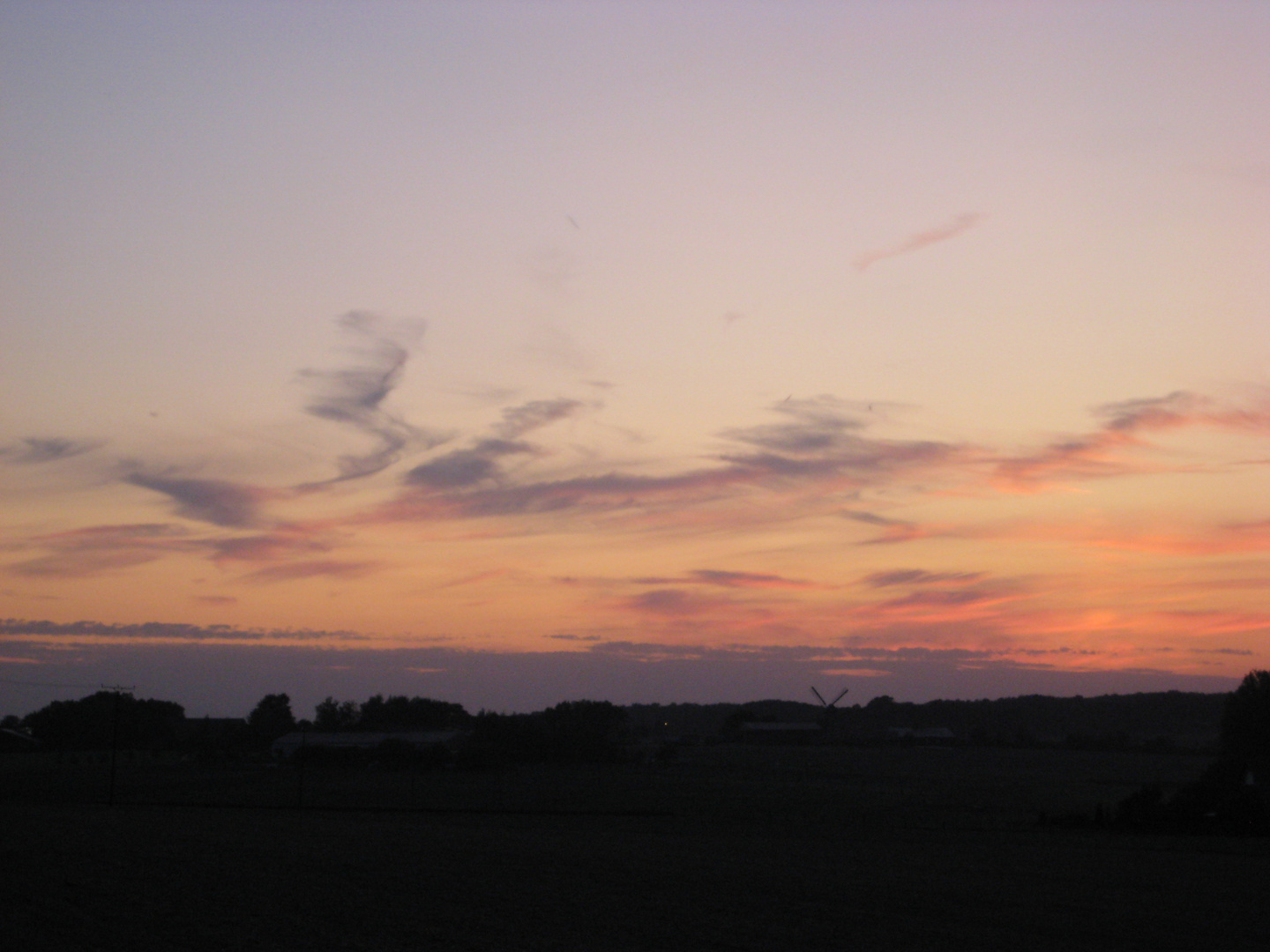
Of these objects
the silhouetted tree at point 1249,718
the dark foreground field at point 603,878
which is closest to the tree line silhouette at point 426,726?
the silhouetted tree at point 1249,718

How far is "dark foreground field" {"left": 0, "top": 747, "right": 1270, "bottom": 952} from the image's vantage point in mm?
23578

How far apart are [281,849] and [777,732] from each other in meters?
169

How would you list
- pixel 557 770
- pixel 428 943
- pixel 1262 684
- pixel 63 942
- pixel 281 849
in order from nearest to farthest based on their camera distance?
pixel 63 942 → pixel 428 943 → pixel 281 849 → pixel 1262 684 → pixel 557 770

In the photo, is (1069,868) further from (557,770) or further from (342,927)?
(557,770)

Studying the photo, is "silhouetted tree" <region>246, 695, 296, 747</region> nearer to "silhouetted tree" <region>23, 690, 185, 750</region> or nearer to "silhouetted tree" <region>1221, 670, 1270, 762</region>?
"silhouetted tree" <region>23, 690, 185, 750</region>

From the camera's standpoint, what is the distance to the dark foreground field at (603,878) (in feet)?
77.4

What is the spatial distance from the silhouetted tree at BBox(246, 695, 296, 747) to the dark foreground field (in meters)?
102

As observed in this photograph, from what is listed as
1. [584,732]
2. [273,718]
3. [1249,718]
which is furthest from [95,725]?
[1249,718]

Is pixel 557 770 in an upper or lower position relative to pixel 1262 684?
lower

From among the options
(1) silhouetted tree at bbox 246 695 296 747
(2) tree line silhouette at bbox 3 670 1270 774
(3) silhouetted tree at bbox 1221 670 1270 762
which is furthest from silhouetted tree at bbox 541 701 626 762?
(3) silhouetted tree at bbox 1221 670 1270 762

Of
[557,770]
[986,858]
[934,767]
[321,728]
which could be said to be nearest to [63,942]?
[986,858]

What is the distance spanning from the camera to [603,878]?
32.8 meters

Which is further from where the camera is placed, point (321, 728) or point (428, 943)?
point (321, 728)

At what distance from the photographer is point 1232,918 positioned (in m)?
28.7
